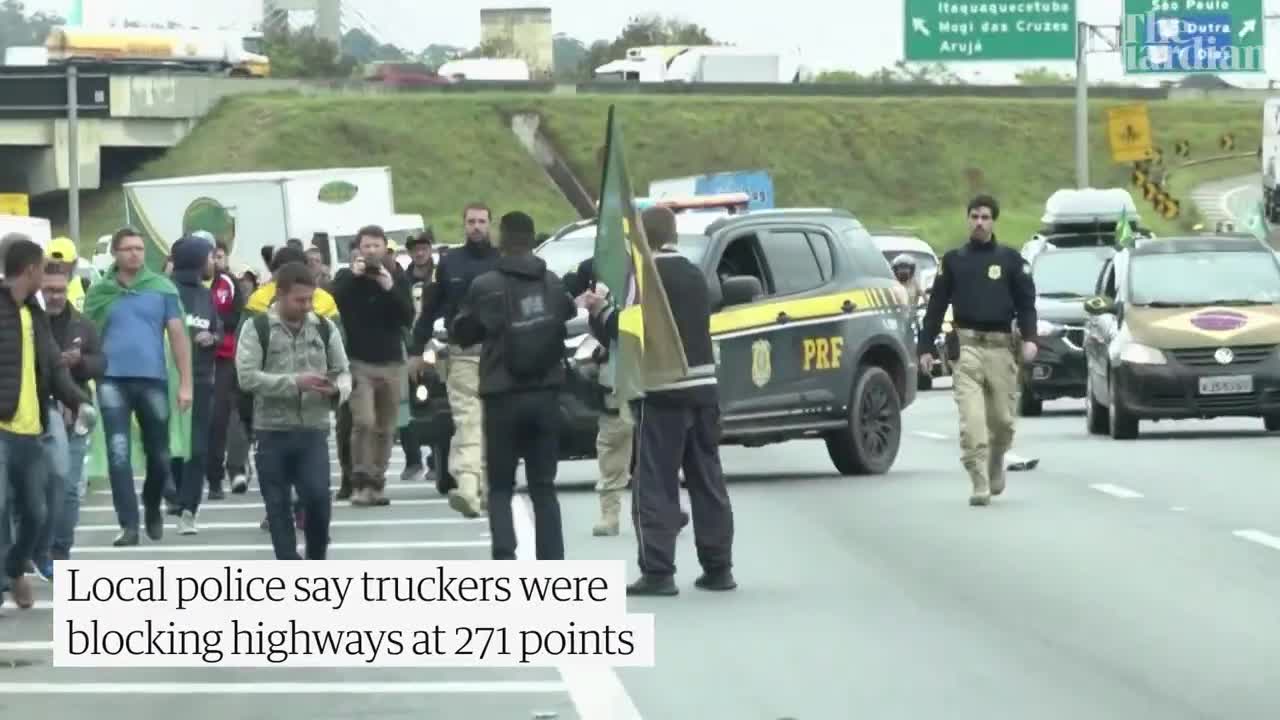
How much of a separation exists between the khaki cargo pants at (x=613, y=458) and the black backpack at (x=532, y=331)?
12.5ft

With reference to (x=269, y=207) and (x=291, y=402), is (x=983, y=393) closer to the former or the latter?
(x=291, y=402)

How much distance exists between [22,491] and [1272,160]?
3826 centimetres

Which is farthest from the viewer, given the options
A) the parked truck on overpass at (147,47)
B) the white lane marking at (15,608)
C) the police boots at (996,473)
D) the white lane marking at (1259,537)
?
the parked truck on overpass at (147,47)

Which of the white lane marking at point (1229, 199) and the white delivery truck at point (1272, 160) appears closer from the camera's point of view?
the white delivery truck at point (1272, 160)

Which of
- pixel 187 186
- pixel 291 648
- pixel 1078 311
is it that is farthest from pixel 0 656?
pixel 187 186

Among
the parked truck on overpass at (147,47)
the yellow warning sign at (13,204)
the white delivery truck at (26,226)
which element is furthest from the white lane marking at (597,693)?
the parked truck on overpass at (147,47)

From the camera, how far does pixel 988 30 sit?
6019 centimetres

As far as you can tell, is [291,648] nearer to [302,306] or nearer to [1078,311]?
[302,306]

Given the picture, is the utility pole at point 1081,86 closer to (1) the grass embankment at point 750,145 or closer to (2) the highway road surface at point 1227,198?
(2) the highway road surface at point 1227,198

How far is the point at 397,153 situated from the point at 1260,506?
8912cm

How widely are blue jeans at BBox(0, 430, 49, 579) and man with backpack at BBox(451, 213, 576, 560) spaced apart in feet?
6.44

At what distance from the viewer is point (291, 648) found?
11.7 metres

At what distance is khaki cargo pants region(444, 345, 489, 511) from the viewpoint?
18938 mm

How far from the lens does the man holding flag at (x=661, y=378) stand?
13.8 metres
